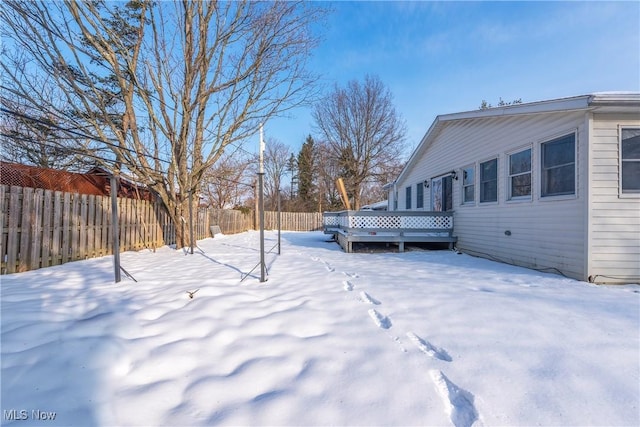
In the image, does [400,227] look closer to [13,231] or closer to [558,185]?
[558,185]

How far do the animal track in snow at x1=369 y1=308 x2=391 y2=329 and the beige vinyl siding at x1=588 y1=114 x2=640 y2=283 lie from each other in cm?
412

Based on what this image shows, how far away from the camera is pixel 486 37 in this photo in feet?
29.5

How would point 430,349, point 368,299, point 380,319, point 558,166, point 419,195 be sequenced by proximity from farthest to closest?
point 419,195 < point 558,166 < point 368,299 < point 380,319 < point 430,349

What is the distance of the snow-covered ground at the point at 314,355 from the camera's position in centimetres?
164

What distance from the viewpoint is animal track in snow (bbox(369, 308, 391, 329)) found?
2854 millimetres

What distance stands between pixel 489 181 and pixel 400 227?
274 cm

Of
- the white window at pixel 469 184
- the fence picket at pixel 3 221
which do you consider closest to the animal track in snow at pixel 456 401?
the fence picket at pixel 3 221

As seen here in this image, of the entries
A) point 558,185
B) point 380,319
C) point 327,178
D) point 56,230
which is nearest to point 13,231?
point 56,230

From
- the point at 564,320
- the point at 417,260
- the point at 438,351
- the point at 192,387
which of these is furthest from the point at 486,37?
the point at 192,387

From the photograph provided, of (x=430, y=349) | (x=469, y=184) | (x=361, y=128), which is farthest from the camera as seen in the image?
(x=361, y=128)

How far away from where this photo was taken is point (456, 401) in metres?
1.75

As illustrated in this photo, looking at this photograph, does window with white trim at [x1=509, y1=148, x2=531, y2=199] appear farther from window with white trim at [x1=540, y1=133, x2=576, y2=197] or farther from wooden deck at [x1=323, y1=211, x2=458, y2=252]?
wooden deck at [x1=323, y1=211, x2=458, y2=252]

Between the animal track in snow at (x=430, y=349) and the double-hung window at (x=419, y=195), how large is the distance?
32.2 feet

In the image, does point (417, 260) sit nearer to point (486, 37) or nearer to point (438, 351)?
point (438, 351)
